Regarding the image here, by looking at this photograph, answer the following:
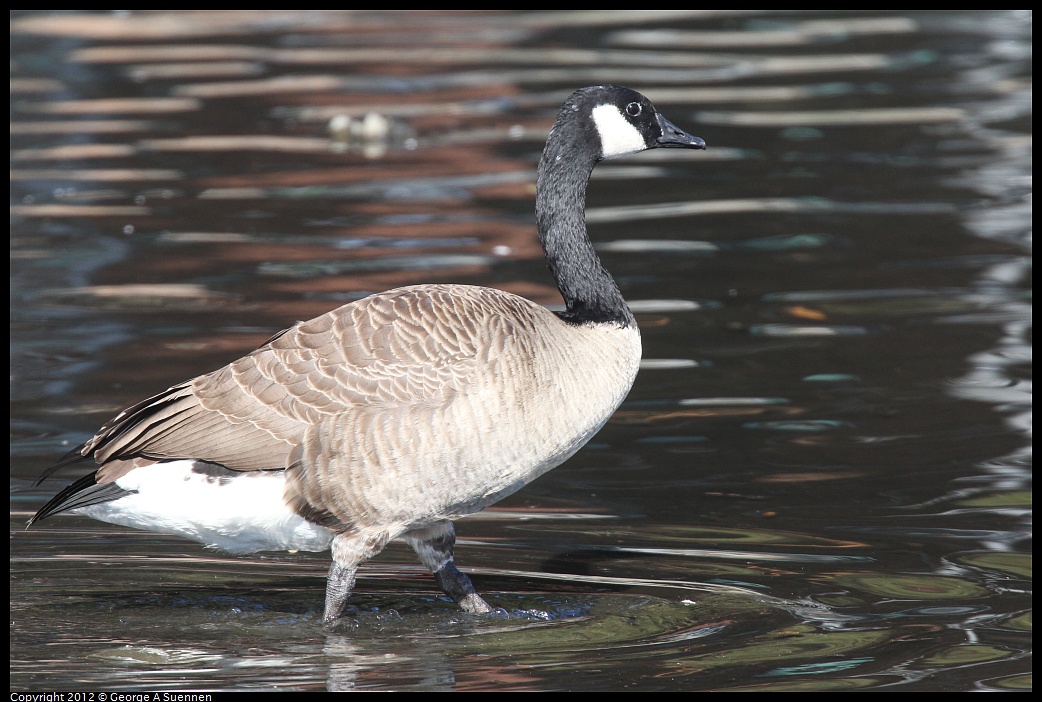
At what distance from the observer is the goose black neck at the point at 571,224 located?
7.25 meters

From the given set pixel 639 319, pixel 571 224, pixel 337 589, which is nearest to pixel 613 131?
pixel 571 224

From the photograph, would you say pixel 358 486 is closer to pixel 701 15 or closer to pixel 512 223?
pixel 512 223

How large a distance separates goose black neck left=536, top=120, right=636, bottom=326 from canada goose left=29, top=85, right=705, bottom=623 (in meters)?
0.19

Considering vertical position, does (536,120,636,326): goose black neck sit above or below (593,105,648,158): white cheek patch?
below

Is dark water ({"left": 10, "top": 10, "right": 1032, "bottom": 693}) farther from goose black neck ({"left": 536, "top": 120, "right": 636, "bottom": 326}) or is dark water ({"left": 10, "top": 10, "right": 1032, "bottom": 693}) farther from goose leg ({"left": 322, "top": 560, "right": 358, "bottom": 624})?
goose black neck ({"left": 536, "top": 120, "right": 636, "bottom": 326})

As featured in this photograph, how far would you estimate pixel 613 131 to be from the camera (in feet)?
24.9

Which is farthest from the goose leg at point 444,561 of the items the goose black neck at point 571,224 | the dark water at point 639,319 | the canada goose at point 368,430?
the goose black neck at point 571,224

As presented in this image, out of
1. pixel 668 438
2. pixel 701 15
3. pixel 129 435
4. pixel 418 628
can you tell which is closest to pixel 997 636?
pixel 418 628

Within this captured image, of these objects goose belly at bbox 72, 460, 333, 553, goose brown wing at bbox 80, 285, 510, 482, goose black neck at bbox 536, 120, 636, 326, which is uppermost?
goose black neck at bbox 536, 120, 636, 326

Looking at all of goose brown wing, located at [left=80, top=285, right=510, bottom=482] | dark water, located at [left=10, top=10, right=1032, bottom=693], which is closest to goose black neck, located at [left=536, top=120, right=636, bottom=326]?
goose brown wing, located at [left=80, top=285, right=510, bottom=482]

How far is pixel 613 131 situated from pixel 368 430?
210 centimetres

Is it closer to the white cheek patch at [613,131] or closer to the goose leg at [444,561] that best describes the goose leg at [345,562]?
the goose leg at [444,561]

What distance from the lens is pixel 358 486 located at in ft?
21.5

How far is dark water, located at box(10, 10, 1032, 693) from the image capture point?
21.4ft
